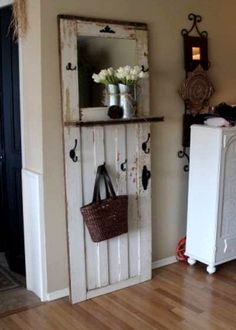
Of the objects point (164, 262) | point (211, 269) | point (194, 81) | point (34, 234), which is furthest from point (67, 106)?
point (211, 269)

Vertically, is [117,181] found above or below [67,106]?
below

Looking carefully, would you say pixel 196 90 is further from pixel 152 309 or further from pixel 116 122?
pixel 152 309

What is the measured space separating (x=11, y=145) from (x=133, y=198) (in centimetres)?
104

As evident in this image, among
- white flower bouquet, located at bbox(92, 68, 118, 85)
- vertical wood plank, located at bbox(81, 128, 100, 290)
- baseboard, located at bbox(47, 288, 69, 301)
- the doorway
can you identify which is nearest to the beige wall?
baseboard, located at bbox(47, 288, 69, 301)

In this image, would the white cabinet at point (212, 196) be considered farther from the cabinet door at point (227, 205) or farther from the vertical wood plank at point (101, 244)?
the vertical wood plank at point (101, 244)

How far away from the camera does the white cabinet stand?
11.2ft

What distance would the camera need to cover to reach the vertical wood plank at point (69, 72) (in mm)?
2904

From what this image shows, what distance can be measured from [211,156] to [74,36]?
133cm

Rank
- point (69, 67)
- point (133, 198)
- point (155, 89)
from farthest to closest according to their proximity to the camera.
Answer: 1. point (155, 89)
2. point (133, 198)
3. point (69, 67)

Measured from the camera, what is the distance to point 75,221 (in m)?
3.08

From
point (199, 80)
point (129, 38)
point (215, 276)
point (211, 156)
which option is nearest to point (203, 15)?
point (199, 80)

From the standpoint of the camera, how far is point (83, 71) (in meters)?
3.01

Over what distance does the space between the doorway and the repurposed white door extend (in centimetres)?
60

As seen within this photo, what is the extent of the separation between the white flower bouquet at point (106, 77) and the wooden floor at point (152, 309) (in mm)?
1479
